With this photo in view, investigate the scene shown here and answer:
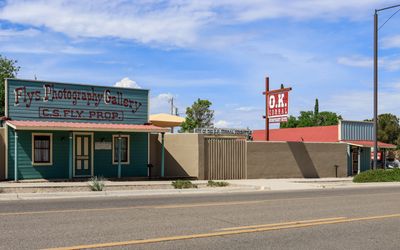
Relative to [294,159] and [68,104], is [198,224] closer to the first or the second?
[68,104]

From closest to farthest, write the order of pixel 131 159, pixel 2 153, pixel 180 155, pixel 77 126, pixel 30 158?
pixel 2 153 → pixel 77 126 → pixel 30 158 → pixel 131 159 → pixel 180 155

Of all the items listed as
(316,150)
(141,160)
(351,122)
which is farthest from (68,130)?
(351,122)

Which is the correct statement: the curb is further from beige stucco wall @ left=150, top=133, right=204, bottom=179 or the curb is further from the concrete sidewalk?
beige stucco wall @ left=150, top=133, right=204, bottom=179

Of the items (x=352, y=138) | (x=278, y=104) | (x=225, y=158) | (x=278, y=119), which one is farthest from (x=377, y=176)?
(x=352, y=138)

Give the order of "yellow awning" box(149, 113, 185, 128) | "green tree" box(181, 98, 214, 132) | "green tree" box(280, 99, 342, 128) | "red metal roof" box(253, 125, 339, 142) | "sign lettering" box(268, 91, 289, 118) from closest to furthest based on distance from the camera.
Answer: "sign lettering" box(268, 91, 289, 118) < "yellow awning" box(149, 113, 185, 128) < "red metal roof" box(253, 125, 339, 142) < "green tree" box(181, 98, 214, 132) < "green tree" box(280, 99, 342, 128)

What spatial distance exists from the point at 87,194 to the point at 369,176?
17.0 m

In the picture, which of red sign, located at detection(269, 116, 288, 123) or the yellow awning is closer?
red sign, located at detection(269, 116, 288, 123)

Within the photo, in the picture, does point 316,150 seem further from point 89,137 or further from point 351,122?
point 89,137

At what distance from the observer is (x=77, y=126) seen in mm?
22797

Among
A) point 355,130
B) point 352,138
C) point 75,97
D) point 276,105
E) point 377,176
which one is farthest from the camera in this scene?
point 355,130

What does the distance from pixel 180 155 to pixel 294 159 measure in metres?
7.37

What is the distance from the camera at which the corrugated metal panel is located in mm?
36750

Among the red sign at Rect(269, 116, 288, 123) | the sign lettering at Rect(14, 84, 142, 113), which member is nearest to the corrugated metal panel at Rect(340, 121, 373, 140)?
the red sign at Rect(269, 116, 288, 123)

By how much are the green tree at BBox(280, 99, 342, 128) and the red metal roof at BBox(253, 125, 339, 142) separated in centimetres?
3701
